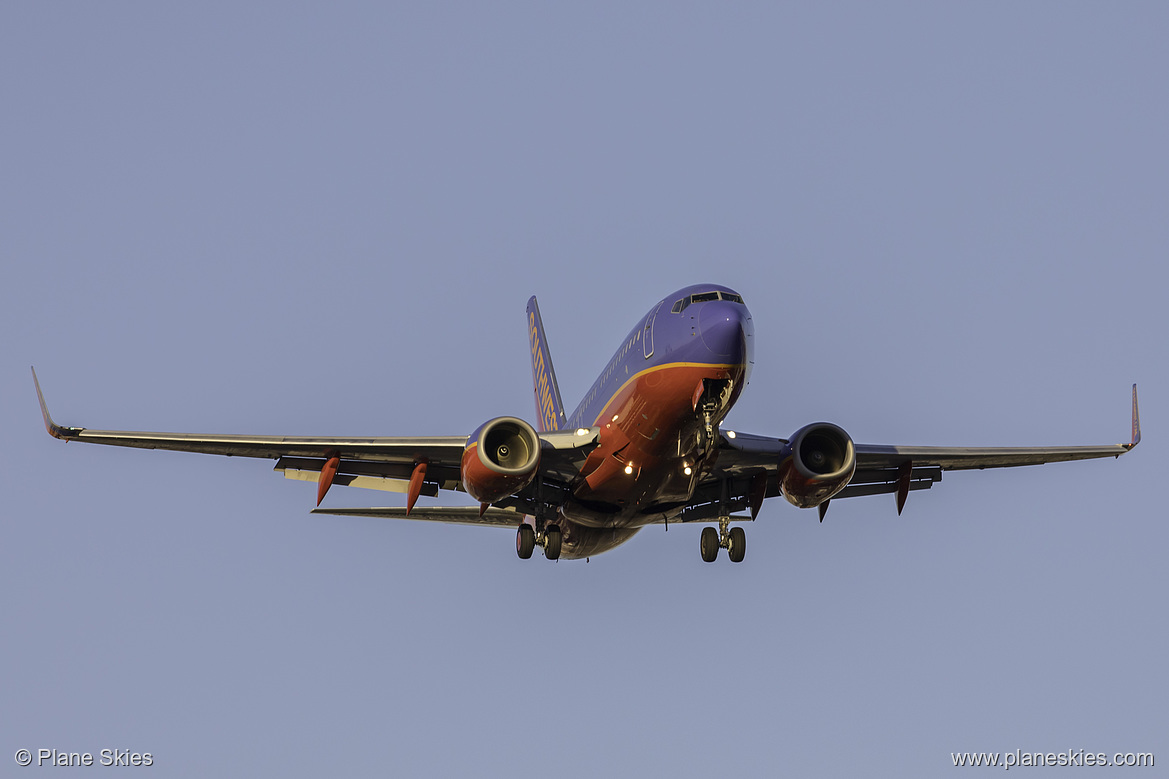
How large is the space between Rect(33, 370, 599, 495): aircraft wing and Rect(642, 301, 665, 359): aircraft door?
285 cm

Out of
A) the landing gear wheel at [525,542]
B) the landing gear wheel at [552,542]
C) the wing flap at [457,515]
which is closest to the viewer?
the landing gear wheel at [552,542]

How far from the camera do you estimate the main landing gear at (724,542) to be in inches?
1299

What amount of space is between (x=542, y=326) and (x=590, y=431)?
19311mm

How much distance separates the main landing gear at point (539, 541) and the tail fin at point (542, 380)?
9802 millimetres

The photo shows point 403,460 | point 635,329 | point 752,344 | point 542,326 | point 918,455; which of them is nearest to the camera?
point 752,344

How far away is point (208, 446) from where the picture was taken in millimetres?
31500

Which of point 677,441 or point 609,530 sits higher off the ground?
point 677,441

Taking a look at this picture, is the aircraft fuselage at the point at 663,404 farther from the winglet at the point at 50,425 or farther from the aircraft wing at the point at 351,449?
the winglet at the point at 50,425

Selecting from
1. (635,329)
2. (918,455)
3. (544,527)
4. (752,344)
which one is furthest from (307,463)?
Result: (918,455)

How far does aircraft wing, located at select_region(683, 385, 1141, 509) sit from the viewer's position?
1320 inches

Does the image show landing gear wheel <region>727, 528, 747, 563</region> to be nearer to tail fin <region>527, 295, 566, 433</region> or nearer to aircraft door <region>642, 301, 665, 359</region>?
aircraft door <region>642, 301, 665, 359</region>

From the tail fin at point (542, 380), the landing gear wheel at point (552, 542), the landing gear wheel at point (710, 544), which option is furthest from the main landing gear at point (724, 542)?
the tail fin at point (542, 380)

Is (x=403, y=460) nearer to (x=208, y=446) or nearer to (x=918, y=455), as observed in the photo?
(x=208, y=446)

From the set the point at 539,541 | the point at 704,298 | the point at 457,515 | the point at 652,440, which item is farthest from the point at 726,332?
the point at 457,515
